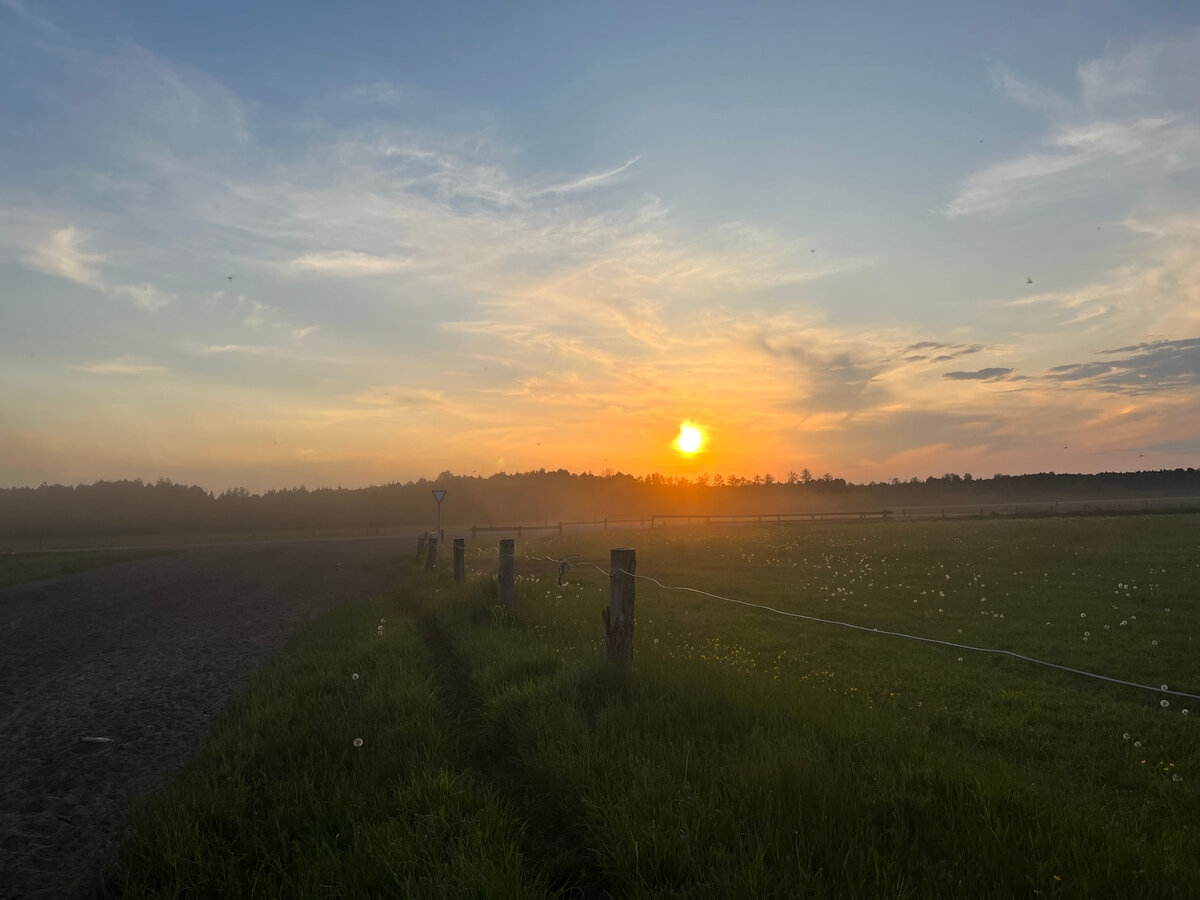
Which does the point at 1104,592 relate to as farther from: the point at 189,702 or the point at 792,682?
the point at 189,702

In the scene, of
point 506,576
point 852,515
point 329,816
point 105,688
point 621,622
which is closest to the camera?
point 329,816

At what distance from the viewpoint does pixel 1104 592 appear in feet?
57.9

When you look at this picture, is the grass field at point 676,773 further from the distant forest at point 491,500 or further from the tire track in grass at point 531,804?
the distant forest at point 491,500

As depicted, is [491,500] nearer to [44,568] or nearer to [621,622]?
[44,568]

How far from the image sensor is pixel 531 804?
5301 millimetres

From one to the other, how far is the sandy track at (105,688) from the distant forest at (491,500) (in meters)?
48.8

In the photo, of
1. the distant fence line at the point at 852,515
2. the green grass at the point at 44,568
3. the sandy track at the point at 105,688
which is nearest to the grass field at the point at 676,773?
the sandy track at the point at 105,688

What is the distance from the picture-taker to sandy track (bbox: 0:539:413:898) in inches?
204

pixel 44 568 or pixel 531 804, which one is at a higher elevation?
pixel 531 804

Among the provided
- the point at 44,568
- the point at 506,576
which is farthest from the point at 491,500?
the point at 506,576

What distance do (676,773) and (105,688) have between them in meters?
8.48

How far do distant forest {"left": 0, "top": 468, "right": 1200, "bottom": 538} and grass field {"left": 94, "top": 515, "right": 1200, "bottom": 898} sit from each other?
60.6 m

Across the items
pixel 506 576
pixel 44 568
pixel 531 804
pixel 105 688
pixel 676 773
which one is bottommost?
pixel 44 568

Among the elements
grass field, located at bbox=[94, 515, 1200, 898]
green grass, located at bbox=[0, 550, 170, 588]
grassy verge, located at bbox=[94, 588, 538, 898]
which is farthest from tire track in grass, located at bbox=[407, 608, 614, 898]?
green grass, located at bbox=[0, 550, 170, 588]
